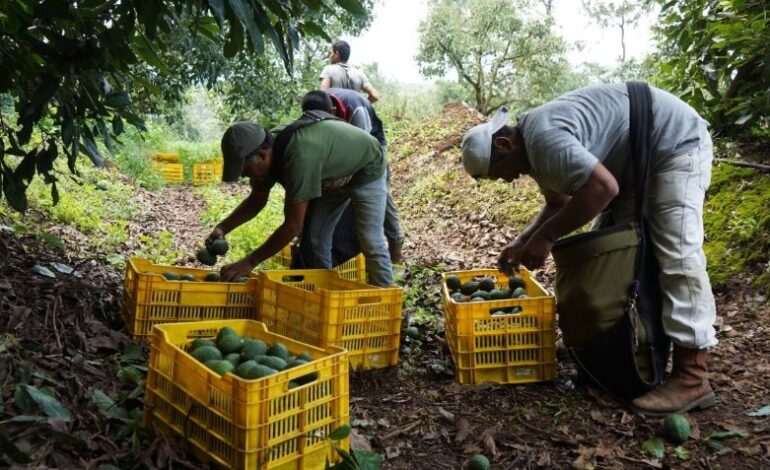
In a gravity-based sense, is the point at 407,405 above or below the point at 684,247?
below

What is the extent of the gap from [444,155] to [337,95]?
5.42 m

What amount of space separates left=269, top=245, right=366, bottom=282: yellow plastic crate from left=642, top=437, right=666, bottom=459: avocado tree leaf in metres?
2.45

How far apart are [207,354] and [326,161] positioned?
5.37 feet

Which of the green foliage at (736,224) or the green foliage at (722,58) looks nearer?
the green foliage at (722,58)

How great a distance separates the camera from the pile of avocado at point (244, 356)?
2418 mm

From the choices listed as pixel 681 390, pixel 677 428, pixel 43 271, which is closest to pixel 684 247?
pixel 681 390

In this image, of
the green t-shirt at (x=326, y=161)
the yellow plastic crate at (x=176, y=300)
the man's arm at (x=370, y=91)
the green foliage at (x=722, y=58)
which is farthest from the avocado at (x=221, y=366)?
the man's arm at (x=370, y=91)

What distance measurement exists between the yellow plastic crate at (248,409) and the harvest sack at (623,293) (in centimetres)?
138

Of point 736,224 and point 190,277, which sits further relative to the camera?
A: point 736,224

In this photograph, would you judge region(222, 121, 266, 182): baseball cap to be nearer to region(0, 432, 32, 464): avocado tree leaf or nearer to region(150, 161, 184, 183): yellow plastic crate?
region(0, 432, 32, 464): avocado tree leaf

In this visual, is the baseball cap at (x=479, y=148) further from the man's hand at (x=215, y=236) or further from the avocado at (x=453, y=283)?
the man's hand at (x=215, y=236)

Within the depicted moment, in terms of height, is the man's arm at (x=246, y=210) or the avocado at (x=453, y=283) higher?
the man's arm at (x=246, y=210)

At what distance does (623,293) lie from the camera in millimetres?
3166

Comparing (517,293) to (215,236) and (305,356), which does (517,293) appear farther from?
(215,236)
